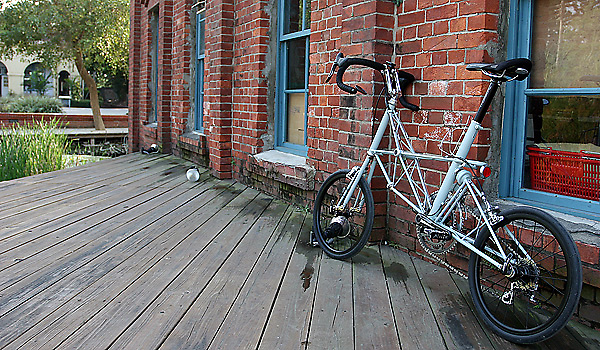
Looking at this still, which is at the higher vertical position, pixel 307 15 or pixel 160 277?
pixel 307 15

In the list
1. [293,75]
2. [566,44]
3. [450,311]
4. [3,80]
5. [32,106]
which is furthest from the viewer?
[3,80]

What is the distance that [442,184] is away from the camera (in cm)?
272

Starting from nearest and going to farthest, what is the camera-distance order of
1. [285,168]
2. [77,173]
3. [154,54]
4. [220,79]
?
[285,168] < [220,79] < [77,173] < [154,54]

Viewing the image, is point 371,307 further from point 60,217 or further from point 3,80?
point 3,80

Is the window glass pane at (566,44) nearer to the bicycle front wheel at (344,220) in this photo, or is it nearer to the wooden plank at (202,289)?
the bicycle front wheel at (344,220)

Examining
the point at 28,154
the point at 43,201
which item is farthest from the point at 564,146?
the point at 28,154

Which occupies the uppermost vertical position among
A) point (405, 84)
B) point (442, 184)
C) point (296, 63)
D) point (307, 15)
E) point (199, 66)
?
point (307, 15)

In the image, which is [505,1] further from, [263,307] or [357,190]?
[263,307]

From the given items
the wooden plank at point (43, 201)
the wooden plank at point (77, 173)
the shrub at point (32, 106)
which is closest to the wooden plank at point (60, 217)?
the wooden plank at point (43, 201)

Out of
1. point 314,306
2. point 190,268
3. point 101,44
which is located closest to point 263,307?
point 314,306

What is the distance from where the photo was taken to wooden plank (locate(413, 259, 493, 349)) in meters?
2.14

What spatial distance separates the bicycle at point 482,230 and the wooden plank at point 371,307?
16cm

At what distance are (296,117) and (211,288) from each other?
8.63 ft

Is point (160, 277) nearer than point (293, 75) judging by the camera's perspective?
Yes
